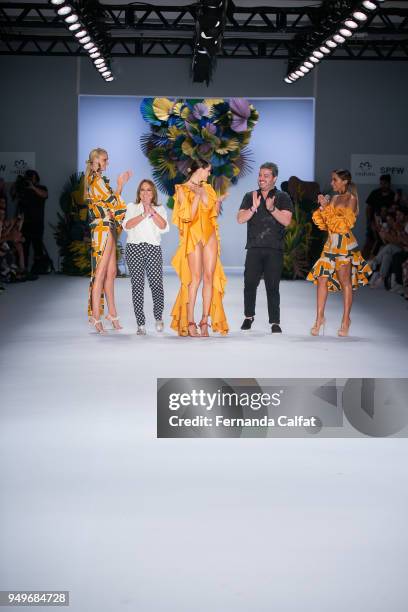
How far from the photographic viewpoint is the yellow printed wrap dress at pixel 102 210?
8508 mm

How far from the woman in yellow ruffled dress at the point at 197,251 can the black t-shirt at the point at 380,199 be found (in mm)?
8145

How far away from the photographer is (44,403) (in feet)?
19.1

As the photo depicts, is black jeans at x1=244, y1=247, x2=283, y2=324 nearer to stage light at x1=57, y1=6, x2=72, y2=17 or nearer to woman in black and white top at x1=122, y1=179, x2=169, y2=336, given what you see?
woman in black and white top at x1=122, y1=179, x2=169, y2=336

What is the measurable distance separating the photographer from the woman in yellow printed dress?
25.1ft

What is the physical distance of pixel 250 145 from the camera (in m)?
18.6

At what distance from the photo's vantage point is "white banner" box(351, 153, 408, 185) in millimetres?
17828

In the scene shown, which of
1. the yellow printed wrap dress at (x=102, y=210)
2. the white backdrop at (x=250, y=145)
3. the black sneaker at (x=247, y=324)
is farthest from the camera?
the white backdrop at (x=250, y=145)

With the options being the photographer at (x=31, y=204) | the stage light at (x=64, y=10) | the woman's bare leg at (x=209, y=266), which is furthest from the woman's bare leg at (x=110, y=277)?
the photographer at (x=31, y=204)

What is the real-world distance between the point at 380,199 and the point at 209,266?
8480 mm

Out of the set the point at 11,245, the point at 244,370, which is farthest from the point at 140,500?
the point at 11,245

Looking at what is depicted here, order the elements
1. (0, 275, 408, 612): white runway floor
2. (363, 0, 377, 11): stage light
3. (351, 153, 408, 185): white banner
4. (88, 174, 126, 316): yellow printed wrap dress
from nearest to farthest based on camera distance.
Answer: (0, 275, 408, 612): white runway floor
(88, 174, 126, 316): yellow printed wrap dress
(363, 0, 377, 11): stage light
(351, 153, 408, 185): white banner

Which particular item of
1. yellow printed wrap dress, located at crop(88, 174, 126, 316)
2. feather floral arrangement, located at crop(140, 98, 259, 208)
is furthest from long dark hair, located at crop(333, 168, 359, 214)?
feather floral arrangement, located at crop(140, 98, 259, 208)

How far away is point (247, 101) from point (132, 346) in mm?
10376

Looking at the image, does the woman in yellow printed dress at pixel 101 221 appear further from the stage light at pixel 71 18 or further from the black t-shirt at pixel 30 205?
the black t-shirt at pixel 30 205
